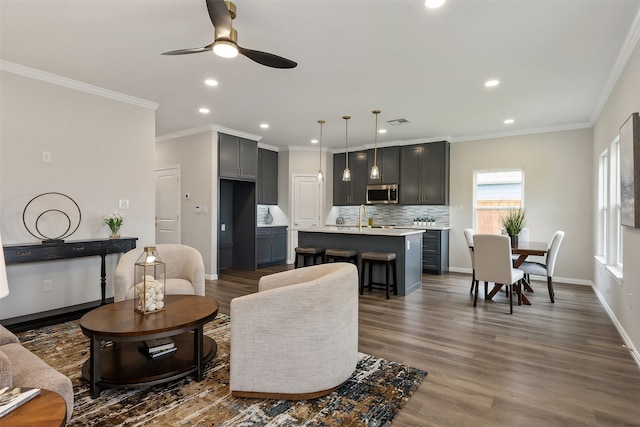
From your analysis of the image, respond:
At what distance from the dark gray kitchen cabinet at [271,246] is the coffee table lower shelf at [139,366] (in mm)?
4412

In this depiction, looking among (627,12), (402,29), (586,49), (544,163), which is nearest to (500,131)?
(544,163)

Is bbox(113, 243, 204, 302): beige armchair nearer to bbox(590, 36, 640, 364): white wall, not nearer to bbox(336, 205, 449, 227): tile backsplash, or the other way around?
bbox(590, 36, 640, 364): white wall

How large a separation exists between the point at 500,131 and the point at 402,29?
14.2 ft

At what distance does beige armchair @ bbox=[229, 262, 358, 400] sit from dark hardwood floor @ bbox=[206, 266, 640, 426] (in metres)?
0.57

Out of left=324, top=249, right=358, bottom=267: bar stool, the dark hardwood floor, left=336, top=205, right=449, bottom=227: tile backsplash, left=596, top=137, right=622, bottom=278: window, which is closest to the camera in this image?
the dark hardwood floor

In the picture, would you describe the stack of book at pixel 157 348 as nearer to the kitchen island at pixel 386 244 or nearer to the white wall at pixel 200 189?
the kitchen island at pixel 386 244

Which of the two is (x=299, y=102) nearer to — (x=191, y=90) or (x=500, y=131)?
(x=191, y=90)

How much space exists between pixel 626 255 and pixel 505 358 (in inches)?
65.5

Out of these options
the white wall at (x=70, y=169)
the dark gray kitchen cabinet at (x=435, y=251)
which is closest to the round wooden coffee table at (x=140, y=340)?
the white wall at (x=70, y=169)

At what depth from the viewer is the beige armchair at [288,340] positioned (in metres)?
2.08

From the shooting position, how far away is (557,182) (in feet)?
19.2

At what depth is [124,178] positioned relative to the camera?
454 centimetres

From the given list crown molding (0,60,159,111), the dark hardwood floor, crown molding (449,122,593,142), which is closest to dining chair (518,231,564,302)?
the dark hardwood floor

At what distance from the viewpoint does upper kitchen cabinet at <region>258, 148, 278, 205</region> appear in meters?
7.53
